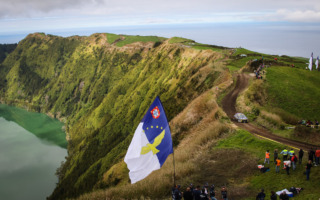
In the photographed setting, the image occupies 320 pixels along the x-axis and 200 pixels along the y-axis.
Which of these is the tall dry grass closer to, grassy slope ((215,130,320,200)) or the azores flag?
grassy slope ((215,130,320,200))

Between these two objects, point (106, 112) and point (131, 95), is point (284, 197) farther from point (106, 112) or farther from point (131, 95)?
point (106, 112)

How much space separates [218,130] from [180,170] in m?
10.7

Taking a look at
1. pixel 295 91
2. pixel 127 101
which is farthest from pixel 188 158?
pixel 127 101

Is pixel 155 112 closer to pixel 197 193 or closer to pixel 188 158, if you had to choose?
pixel 197 193

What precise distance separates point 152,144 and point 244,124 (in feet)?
74.4

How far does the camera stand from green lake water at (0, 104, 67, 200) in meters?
110

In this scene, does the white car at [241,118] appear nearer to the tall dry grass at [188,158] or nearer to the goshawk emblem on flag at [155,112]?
the tall dry grass at [188,158]

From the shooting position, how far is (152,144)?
1753 centimetres

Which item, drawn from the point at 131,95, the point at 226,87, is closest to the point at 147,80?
the point at 131,95

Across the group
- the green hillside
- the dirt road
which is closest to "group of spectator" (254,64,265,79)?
the dirt road

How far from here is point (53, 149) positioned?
159500 mm

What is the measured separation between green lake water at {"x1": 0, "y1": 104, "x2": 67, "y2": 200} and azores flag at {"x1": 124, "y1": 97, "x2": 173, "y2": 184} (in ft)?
355

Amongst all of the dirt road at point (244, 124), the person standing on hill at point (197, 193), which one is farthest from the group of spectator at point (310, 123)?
the person standing on hill at point (197, 193)

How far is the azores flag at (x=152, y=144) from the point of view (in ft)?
56.5
